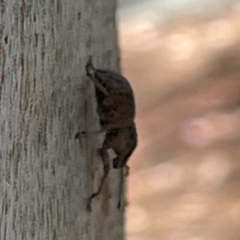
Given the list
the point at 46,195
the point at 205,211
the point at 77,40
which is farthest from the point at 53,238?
the point at 205,211

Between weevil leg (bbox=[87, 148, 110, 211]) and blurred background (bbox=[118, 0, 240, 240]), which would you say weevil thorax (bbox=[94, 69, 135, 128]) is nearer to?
weevil leg (bbox=[87, 148, 110, 211])

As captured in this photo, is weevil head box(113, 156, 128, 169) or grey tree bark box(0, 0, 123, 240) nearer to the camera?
grey tree bark box(0, 0, 123, 240)

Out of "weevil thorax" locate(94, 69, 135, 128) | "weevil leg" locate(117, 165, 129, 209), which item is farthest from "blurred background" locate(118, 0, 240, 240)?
"weevil thorax" locate(94, 69, 135, 128)

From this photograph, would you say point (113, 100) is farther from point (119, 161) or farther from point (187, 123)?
point (187, 123)

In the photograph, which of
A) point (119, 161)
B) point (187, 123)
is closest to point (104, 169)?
point (119, 161)

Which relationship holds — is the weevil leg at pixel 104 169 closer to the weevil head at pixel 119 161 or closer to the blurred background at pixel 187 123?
the weevil head at pixel 119 161

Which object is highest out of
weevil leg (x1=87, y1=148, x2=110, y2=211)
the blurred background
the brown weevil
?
the blurred background

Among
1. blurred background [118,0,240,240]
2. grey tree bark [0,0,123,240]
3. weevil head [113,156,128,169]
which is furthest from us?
blurred background [118,0,240,240]

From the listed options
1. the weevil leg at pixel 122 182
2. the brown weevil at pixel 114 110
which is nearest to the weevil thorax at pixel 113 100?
the brown weevil at pixel 114 110
